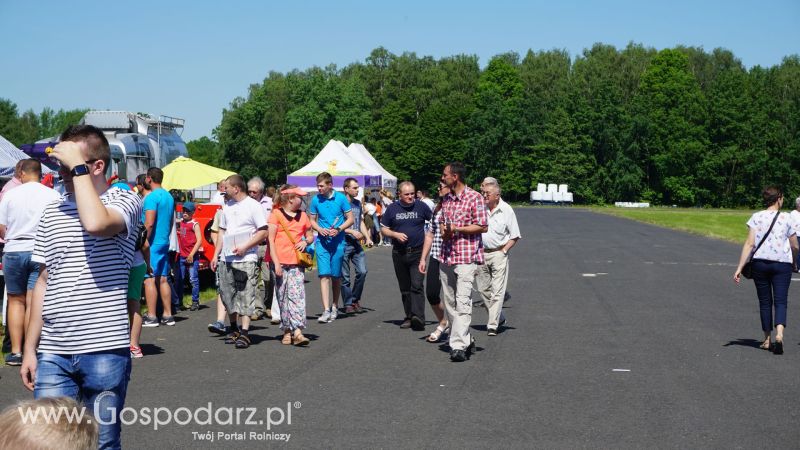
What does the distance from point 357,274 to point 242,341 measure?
3824 millimetres

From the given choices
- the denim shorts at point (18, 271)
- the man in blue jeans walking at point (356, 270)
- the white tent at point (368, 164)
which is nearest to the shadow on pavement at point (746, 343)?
the man in blue jeans walking at point (356, 270)

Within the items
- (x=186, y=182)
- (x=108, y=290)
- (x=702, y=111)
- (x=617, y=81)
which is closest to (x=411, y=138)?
(x=617, y=81)

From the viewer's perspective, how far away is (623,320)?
40.7 ft

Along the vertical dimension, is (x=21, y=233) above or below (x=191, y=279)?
above

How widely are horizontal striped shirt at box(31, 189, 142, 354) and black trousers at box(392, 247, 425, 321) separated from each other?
25.2 feet

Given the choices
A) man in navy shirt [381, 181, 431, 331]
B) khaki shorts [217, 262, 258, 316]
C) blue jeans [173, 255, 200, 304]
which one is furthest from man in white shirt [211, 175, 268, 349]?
blue jeans [173, 255, 200, 304]

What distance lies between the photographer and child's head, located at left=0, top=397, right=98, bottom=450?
7.09ft

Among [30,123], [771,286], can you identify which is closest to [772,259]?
[771,286]

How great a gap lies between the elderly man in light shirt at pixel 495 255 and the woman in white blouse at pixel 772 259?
288 cm

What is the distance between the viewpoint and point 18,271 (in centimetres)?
889

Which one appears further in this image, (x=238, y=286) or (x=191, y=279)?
(x=191, y=279)

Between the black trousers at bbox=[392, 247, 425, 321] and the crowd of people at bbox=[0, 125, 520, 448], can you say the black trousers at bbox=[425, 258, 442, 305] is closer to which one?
the crowd of people at bbox=[0, 125, 520, 448]

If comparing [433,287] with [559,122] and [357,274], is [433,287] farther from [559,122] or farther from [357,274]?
[559,122]

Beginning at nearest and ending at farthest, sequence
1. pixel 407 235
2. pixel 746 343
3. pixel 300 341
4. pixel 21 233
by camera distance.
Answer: pixel 21 233 → pixel 300 341 → pixel 746 343 → pixel 407 235
